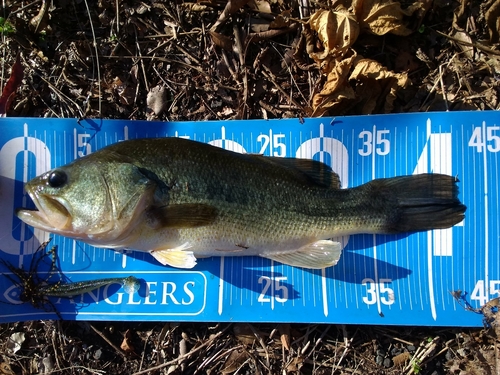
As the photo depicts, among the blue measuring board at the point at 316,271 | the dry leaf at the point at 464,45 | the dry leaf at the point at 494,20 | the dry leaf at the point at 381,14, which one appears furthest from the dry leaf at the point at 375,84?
the dry leaf at the point at 494,20

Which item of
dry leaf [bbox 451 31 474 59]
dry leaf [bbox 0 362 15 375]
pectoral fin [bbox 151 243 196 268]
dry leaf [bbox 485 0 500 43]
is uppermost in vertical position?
dry leaf [bbox 485 0 500 43]

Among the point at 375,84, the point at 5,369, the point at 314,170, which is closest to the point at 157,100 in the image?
the point at 314,170

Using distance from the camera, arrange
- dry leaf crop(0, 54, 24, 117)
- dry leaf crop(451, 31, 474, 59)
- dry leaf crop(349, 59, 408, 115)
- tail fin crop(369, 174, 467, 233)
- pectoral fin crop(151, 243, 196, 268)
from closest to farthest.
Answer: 1. pectoral fin crop(151, 243, 196, 268)
2. tail fin crop(369, 174, 467, 233)
3. dry leaf crop(349, 59, 408, 115)
4. dry leaf crop(451, 31, 474, 59)
5. dry leaf crop(0, 54, 24, 117)

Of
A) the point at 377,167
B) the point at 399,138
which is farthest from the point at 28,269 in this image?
the point at 399,138

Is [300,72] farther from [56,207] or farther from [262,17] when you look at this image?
[56,207]

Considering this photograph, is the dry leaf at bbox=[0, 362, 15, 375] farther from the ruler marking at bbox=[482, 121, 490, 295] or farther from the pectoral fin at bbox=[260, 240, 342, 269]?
the ruler marking at bbox=[482, 121, 490, 295]

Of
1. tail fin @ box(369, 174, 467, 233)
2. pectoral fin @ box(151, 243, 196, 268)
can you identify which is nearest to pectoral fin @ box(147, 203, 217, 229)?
pectoral fin @ box(151, 243, 196, 268)

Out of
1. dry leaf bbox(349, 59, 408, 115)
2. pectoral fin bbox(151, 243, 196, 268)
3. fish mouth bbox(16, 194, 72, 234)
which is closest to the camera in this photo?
fish mouth bbox(16, 194, 72, 234)
